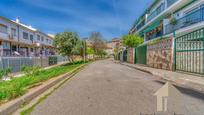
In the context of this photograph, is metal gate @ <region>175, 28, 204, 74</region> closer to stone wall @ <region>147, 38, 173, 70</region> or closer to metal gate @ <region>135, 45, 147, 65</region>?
stone wall @ <region>147, 38, 173, 70</region>

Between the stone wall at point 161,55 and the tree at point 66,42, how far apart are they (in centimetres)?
1743

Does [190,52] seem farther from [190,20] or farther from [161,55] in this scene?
[190,20]

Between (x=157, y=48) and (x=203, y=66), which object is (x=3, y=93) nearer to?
(x=203, y=66)

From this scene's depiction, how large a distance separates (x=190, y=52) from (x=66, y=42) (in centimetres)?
2406

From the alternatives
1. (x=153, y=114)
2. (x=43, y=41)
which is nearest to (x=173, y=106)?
(x=153, y=114)

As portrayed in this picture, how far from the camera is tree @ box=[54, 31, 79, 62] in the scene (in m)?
31.1

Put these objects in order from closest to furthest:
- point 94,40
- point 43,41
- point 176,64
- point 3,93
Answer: point 3,93 < point 176,64 < point 43,41 < point 94,40

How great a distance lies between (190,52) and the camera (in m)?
10.3

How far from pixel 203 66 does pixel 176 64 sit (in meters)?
2.88

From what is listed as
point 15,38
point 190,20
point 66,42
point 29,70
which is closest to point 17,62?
point 29,70

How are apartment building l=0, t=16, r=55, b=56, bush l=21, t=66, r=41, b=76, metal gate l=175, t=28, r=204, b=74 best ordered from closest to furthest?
1. metal gate l=175, t=28, r=204, b=74
2. bush l=21, t=66, r=41, b=76
3. apartment building l=0, t=16, r=55, b=56

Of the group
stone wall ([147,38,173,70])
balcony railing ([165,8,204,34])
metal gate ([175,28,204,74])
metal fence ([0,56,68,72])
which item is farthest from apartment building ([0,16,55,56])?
balcony railing ([165,8,204,34])

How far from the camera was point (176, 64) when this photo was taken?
12.0 metres

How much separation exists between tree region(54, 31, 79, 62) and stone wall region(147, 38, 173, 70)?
17426 millimetres
